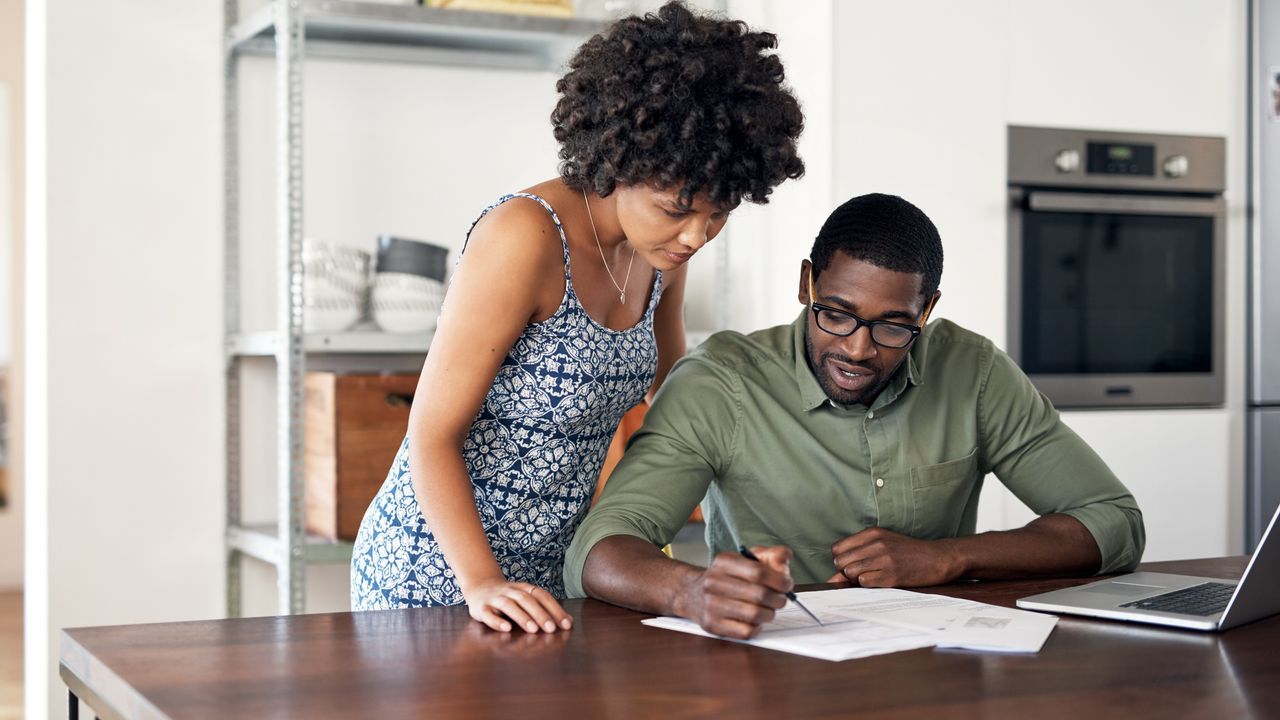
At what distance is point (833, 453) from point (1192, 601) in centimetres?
49

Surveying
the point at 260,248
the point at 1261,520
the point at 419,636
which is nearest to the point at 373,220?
the point at 260,248

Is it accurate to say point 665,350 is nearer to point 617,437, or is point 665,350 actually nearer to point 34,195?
point 617,437

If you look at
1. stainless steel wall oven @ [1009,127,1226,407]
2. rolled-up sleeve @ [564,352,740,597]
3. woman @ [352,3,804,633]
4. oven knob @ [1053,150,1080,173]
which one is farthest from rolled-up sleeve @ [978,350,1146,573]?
oven knob @ [1053,150,1080,173]

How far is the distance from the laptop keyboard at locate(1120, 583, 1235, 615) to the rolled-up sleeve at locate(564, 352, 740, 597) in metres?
0.53

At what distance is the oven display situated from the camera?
2.98 meters

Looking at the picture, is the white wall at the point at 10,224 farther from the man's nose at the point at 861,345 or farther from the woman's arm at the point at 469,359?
the man's nose at the point at 861,345

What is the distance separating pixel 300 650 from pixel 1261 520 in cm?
253

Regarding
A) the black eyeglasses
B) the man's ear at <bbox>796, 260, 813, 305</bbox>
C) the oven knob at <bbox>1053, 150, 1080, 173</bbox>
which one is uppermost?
the oven knob at <bbox>1053, 150, 1080, 173</bbox>

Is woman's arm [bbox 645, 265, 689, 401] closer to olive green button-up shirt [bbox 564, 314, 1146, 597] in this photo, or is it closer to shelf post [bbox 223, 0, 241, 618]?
olive green button-up shirt [bbox 564, 314, 1146, 597]

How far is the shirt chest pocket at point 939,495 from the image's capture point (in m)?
1.79

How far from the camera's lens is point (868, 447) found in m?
1.78

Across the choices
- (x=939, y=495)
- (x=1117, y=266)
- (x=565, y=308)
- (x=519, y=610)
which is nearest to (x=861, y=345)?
(x=939, y=495)

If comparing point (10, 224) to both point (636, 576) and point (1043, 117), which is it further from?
point (636, 576)

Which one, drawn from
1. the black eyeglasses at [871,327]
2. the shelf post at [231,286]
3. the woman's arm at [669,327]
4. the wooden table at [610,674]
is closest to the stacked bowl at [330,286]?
the shelf post at [231,286]
